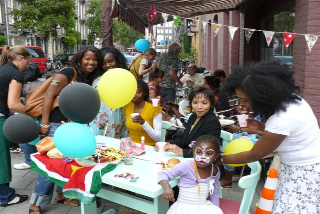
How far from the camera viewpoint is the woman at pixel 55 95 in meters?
3.08

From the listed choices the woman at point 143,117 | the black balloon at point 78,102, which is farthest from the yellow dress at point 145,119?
the black balloon at point 78,102

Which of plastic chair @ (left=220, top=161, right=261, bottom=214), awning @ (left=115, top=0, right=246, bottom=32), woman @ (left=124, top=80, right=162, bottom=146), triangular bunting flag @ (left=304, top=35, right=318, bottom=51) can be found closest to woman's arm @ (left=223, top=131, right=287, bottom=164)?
plastic chair @ (left=220, top=161, right=261, bottom=214)

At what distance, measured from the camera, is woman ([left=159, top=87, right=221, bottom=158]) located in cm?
279

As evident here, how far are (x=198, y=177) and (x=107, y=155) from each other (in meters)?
0.86

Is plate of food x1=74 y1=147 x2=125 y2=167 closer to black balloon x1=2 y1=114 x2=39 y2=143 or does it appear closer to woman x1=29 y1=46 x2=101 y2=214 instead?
black balloon x1=2 y1=114 x2=39 y2=143

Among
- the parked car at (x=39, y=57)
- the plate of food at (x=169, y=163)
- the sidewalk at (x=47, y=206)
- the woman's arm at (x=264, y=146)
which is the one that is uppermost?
the parked car at (x=39, y=57)

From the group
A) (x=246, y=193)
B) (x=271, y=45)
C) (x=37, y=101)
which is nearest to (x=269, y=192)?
(x=246, y=193)

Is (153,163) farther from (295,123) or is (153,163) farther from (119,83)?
(295,123)

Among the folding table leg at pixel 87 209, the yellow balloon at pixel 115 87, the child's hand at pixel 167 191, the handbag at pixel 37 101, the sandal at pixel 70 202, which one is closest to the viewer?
the child's hand at pixel 167 191

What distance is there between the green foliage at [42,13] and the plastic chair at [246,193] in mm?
24199

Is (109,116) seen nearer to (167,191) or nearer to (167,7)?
(167,191)

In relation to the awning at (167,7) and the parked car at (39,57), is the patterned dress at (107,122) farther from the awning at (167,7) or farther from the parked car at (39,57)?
the parked car at (39,57)

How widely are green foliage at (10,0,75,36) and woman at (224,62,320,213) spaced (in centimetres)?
2438

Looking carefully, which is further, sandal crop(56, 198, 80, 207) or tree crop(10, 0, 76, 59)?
tree crop(10, 0, 76, 59)
